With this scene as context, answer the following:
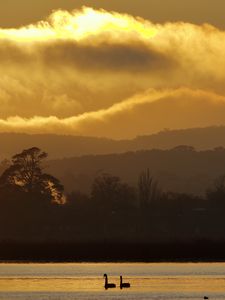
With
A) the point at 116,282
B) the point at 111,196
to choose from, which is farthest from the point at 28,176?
the point at 116,282

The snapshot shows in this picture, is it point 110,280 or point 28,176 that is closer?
point 110,280

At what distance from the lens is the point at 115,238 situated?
566 feet

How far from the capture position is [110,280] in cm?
11919

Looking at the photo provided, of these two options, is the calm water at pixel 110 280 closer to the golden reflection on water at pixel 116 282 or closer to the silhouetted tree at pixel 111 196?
the golden reflection on water at pixel 116 282

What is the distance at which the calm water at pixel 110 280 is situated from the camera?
99.4 metres

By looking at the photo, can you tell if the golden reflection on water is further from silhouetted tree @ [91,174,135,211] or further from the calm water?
silhouetted tree @ [91,174,135,211]

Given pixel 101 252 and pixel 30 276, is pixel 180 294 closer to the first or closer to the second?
pixel 30 276

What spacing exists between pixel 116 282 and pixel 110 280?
3.16 m

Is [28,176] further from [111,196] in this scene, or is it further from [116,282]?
[116,282]

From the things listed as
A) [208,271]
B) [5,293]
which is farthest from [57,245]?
[5,293]

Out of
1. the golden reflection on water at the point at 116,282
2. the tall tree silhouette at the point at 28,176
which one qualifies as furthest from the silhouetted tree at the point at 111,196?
the golden reflection on water at the point at 116,282

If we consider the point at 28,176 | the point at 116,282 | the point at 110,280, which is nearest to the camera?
the point at 116,282

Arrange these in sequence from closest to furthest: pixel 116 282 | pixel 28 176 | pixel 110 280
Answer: pixel 116 282, pixel 110 280, pixel 28 176

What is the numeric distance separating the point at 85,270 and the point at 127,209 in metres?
52.3
